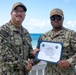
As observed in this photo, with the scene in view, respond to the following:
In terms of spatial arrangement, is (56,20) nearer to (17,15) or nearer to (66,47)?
(66,47)

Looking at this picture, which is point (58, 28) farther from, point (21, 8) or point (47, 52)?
point (21, 8)

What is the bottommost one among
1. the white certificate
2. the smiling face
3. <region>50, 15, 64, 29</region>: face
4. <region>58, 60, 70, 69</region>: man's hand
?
<region>58, 60, 70, 69</region>: man's hand

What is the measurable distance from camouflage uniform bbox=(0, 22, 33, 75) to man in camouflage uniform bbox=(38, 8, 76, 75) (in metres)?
0.43

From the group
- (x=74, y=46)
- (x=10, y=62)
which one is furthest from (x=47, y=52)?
(x=10, y=62)

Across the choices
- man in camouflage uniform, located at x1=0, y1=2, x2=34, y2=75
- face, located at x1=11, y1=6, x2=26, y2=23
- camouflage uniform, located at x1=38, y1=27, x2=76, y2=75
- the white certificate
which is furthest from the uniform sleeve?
face, located at x1=11, y1=6, x2=26, y2=23

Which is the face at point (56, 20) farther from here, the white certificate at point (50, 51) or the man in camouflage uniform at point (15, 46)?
the man in camouflage uniform at point (15, 46)

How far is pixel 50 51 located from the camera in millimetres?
3867

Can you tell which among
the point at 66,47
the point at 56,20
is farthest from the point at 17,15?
the point at 66,47

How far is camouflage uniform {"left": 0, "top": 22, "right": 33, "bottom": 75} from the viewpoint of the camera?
3445 mm

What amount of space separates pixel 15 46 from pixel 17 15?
0.42 meters

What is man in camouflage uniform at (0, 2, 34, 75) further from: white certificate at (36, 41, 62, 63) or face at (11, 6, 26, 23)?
white certificate at (36, 41, 62, 63)

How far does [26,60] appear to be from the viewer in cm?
368

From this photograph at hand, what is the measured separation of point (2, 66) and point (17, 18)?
0.67 meters

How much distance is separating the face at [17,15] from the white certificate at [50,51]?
0.50 m
